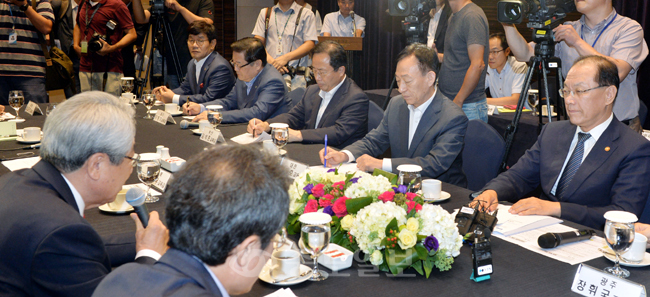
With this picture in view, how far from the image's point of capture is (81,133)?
1334 mm

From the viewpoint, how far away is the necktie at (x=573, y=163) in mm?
2160

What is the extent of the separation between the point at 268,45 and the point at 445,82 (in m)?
2.61

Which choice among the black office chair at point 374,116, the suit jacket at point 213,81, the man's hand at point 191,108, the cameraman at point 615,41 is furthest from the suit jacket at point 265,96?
the cameraman at point 615,41

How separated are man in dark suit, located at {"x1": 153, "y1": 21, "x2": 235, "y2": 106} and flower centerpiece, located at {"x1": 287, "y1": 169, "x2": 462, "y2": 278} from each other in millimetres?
3255

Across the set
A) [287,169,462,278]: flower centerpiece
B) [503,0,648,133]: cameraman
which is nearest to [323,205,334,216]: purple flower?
[287,169,462,278]: flower centerpiece

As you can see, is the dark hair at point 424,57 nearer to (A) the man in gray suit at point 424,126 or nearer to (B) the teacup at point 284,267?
(A) the man in gray suit at point 424,126

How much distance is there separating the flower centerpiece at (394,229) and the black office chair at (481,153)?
3.99ft

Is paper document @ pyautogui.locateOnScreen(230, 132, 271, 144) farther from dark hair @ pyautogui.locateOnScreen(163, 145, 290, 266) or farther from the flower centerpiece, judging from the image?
dark hair @ pyautogui.locateOnScreen(163, 145, 290, 266)

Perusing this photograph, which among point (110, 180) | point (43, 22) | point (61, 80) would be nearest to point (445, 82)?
point (110, 180)

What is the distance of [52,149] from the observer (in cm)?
133

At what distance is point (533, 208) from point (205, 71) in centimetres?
348

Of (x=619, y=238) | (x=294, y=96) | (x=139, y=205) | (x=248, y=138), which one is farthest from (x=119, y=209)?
(x=294, y=96)

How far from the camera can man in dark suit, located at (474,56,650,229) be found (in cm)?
194

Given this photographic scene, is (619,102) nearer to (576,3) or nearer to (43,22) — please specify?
(576,3)
